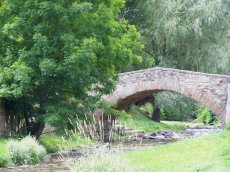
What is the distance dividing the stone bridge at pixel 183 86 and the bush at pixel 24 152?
947 cm

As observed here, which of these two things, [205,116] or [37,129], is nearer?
[37,129]

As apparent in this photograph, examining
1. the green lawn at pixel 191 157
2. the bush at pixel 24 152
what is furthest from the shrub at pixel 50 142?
the green lawn at pixel 191 157

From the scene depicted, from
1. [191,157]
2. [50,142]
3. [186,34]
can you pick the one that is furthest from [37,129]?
[186,34]

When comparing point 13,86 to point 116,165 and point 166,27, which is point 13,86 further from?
point 166,27

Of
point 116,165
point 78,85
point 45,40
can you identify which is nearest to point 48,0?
point 45,40

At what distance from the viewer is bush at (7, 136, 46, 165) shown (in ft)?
53.6

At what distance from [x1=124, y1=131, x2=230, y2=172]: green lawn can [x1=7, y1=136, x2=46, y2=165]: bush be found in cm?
293

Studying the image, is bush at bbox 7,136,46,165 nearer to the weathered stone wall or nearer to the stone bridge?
the weathered stone wall

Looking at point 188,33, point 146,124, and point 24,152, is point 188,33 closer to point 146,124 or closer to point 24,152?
point 146,124

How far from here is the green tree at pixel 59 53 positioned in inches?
746

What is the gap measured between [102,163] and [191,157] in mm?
4406

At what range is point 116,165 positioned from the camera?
996cm

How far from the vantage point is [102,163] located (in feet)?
33.0

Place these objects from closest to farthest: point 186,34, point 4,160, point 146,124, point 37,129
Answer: point 4,160 < point 37,129 < point 186,34 < point 146,124
